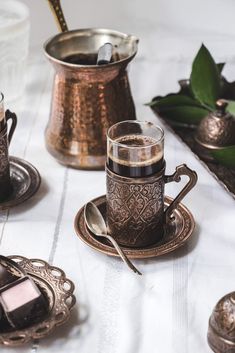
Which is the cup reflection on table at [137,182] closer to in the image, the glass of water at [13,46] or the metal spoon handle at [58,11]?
the metal spoon handle at [58,11]

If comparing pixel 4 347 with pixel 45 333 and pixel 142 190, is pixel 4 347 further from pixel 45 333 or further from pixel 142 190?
pixel 142 190

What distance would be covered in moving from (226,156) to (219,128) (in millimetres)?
70

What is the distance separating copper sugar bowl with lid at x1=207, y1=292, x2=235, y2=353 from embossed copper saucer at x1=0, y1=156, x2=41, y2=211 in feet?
1.10

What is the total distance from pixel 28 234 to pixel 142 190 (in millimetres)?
166

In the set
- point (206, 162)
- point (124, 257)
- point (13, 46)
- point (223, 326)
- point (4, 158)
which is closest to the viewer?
point (223, 326)

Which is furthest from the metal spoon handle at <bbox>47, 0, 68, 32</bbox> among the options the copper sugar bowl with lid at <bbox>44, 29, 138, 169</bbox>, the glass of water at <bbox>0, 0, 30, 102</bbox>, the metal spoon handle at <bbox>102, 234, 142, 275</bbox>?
the metal spoon handle at <bbox>102, 234, 142, 275</bbox>

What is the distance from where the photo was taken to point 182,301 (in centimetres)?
81

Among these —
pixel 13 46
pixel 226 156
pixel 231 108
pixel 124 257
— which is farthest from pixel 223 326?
pixel 13 46

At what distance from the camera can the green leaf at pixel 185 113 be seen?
44.9 inches

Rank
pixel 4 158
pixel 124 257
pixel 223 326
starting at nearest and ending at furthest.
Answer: pixel 223 326
pixel 124 257
pixel 4 158

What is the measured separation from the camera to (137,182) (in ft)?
2.77

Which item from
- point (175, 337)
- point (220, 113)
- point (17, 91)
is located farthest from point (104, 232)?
point (17, 91)

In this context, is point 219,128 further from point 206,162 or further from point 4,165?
point 4,165

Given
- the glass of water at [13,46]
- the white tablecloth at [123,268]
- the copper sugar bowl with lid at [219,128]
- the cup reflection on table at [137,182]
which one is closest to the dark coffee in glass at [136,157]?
the cup reflection on table at [137,182]
